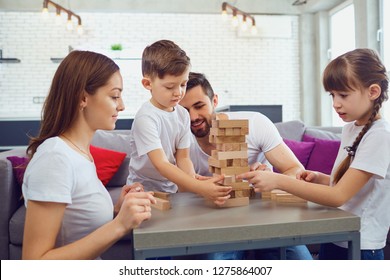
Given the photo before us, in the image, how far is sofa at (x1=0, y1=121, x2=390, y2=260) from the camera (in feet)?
9.05

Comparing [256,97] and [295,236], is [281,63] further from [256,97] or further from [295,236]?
[295,236]

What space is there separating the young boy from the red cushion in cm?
135

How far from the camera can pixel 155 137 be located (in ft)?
5.72

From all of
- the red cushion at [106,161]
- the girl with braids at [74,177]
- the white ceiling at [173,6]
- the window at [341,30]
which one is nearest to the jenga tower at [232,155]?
the girl with braids at [74,177]

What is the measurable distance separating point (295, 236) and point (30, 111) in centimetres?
A: 812

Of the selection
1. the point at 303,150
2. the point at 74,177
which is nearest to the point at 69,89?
the point at 74,177

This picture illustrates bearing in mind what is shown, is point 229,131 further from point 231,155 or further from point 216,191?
point 216,191

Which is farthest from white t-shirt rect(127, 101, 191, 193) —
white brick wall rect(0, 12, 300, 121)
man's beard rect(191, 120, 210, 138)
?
white brick wall rect(0, 12, 300, 121)

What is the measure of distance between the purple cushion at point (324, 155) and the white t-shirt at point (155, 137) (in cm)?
172

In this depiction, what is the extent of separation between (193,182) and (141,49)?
7564 millimetres

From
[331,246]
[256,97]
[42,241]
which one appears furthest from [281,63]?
[42,241]

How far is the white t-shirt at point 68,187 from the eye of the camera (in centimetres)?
116

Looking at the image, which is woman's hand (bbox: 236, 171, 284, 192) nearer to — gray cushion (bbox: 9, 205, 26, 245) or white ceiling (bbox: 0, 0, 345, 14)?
gray cushion (bbox: 9, 205, 26, 245)
